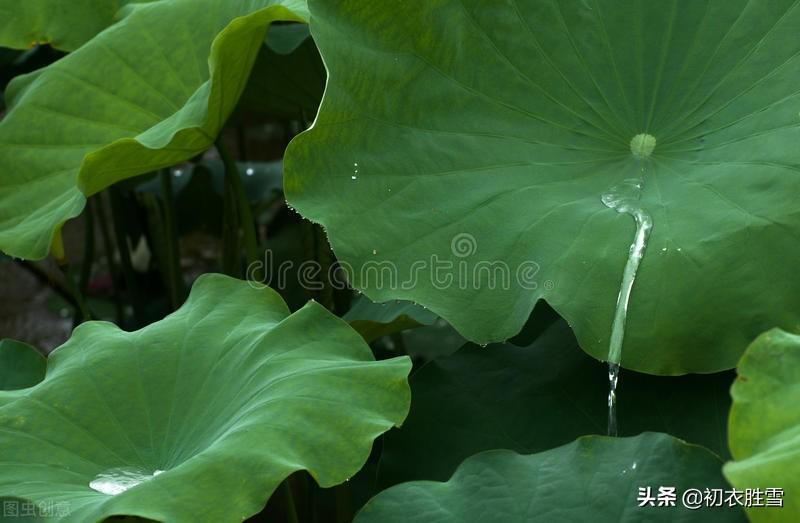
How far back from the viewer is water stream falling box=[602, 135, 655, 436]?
1109 millimetres

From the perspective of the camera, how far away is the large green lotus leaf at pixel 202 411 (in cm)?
93

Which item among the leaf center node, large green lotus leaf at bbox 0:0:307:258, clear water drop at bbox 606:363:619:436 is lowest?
clear water drop at bbox 606:363:619:436

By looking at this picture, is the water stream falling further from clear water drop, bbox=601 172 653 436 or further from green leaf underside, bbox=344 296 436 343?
green leaf underside, bbox=344 296 436 343

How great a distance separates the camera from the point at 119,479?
1.05m

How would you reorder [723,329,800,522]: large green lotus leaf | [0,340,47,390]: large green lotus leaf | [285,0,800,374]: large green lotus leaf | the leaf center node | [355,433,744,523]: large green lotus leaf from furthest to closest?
1. [0,340,47,390]: large green lotus leaf
2. the leaf center node
3. [285,0,800,374]: large green lotus leaf
4. [355,433,744,523]: large green lotus leaf
5. [723,329,800,522]: large green lotus leaf

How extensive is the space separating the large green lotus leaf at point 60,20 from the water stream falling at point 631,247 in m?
0.98

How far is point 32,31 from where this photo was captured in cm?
175

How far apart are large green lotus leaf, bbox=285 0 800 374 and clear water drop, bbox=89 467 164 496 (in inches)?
12.5

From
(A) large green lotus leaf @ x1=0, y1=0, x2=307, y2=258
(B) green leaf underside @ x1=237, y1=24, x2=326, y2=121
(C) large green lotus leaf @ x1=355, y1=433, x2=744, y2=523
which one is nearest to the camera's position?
(C) large green lotus leaf @ x1=355, y1=433, x2=744, y2=523

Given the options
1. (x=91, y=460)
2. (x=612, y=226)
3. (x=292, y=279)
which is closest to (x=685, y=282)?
(x=612, y=226)

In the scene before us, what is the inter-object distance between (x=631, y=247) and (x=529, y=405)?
0.24 m

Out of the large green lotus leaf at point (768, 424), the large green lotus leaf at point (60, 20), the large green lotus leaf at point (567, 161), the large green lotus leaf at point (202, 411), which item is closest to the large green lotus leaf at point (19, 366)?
the large green lotus leaf at point (202, 411)

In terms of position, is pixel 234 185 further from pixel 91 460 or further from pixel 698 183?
pixel 698 183

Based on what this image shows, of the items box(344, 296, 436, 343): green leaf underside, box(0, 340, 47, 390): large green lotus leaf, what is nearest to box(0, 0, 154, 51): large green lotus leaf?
box(0, 340, 47, 390): large green lotus leaf
